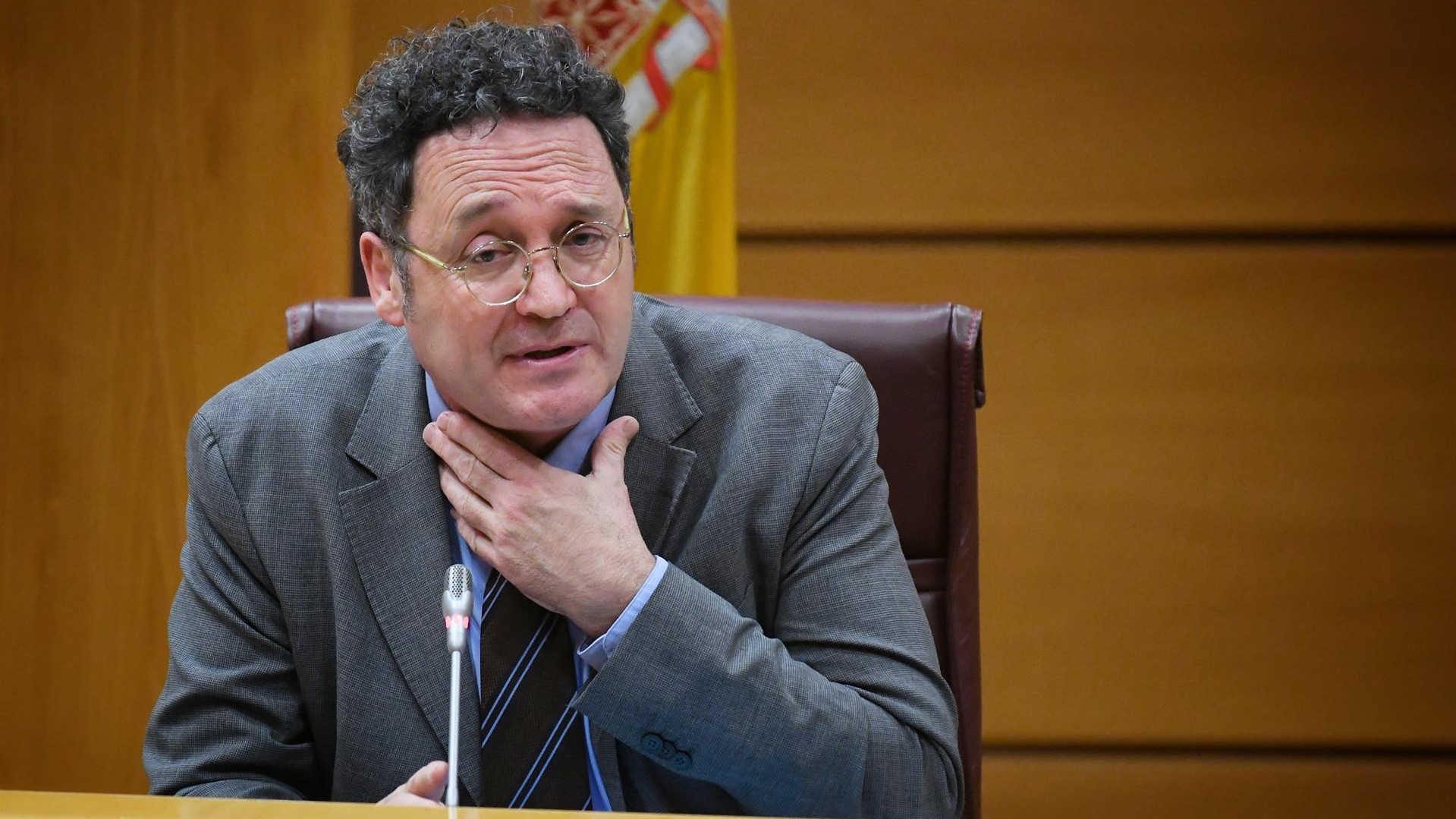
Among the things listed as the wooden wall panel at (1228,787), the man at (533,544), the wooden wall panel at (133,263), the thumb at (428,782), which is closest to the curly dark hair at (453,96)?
the man at (533,544)

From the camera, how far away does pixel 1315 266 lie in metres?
2.56

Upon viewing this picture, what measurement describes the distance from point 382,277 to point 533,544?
1.11 ft

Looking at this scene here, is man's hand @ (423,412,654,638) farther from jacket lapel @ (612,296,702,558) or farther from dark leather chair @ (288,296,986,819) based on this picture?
dark leather chair @ (288,296,986,819)

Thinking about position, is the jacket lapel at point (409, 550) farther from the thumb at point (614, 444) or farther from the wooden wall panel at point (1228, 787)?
the wooden wall panel at point (1228, 787)

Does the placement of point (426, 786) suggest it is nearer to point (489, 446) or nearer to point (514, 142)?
point (489, 446)

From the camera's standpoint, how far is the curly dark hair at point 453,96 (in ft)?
4.17

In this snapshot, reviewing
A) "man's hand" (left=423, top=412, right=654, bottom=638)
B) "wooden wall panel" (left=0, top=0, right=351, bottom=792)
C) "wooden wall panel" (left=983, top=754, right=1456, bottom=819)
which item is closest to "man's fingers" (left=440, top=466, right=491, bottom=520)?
"man's hand" (left=423, top=412, right=654, bottom=638)

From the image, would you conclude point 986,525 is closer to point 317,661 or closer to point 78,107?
point 317,661

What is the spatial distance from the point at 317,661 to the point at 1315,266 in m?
2.00

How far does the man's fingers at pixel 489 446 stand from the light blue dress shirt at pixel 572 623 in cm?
4

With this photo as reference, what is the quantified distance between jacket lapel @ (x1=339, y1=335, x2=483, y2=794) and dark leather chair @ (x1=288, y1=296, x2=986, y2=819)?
441 mm

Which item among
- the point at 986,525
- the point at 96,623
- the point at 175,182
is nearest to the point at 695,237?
the point at 986,525

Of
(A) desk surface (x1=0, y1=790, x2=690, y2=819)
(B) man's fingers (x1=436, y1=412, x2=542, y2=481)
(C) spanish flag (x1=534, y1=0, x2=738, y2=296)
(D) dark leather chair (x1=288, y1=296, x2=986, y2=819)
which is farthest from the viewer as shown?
(C) spanish flag (x1=534, y1=0, x2=738, y2=296)

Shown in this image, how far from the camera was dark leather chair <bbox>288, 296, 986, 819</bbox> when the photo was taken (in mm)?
1438
